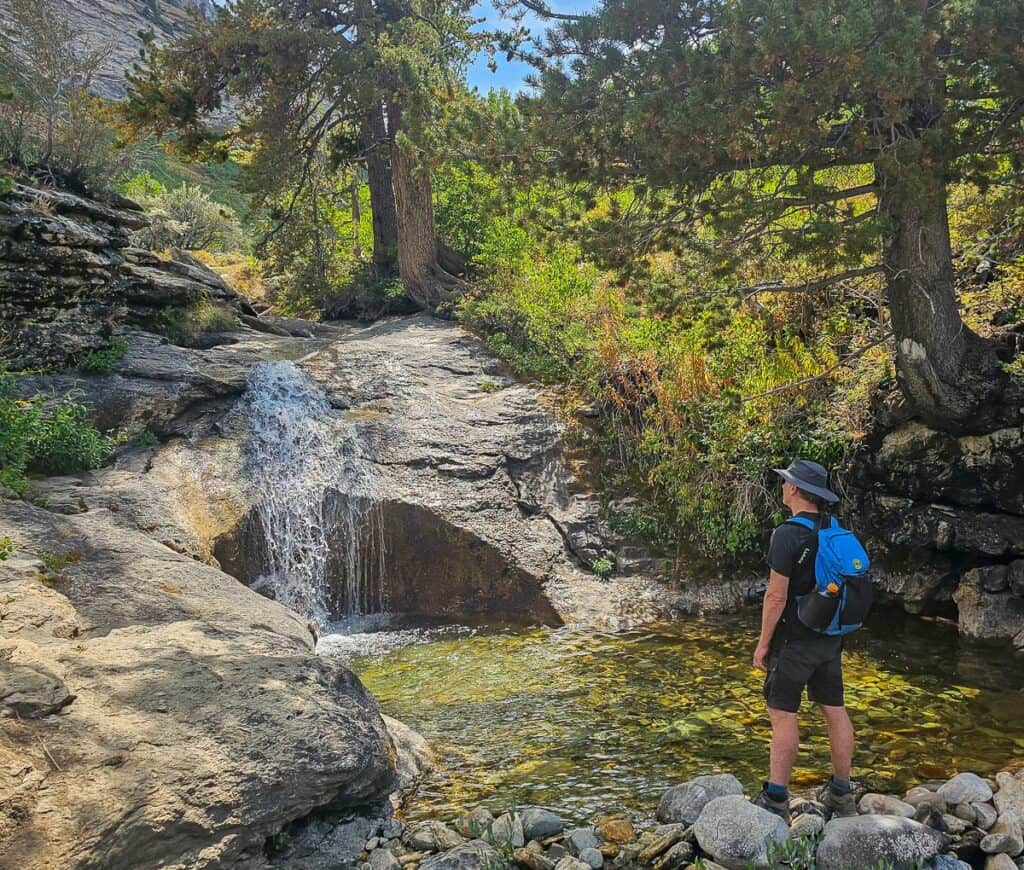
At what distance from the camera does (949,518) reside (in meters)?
7.39

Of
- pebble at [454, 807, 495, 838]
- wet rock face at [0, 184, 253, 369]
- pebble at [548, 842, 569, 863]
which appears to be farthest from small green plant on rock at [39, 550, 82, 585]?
wet rock face at [0, 184, 253, 369]

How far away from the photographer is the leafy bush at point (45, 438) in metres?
7.22

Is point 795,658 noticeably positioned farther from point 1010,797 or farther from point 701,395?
point 701,395

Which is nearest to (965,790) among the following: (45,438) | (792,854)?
(792,854)

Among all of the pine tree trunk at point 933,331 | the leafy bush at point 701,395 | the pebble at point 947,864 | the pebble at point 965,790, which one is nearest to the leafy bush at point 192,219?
the leafy bush at point 701,395

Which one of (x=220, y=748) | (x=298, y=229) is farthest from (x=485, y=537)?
(x=298, y=229)

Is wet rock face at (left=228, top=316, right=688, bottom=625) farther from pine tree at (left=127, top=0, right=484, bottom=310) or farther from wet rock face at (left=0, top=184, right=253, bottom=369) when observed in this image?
pine tree at (left=127, top=0, right=484, bottom=310)

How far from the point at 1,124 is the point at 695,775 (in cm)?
1270

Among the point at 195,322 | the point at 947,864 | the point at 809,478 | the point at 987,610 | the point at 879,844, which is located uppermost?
the point at 195,322

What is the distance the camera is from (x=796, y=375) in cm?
888

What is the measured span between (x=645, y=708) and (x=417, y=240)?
472 inches

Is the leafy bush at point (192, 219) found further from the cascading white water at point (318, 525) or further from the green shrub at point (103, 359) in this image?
the cascading white water at point (318, 525)

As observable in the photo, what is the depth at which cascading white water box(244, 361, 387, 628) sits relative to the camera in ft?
28.8

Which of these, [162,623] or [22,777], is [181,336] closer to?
[162,623]
